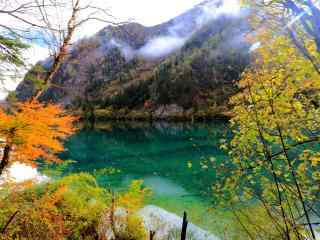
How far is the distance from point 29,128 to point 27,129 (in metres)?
0.06

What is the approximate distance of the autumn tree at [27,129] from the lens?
289 inches

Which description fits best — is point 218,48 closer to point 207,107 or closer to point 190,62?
point 190,62

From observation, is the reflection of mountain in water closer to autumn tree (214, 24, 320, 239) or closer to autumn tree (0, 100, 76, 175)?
autumn tree (0, 100, 76, 175)

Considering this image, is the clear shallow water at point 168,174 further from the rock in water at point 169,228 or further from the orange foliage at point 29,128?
the orange foliage at point 29,128

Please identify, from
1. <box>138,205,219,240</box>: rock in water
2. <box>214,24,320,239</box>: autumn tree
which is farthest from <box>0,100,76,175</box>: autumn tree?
<box>138,205,219,240</box>: rock in water

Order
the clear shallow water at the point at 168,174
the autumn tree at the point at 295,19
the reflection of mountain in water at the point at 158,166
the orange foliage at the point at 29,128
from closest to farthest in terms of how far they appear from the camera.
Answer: the autumn tree at the point at 295,19 < the orange foliage at the point at 29,128 < the clear shallow water at the point at 168,174 < the reflection of mountain in water at the point at 158,166

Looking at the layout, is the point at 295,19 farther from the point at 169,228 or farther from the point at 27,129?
the point at 169,228

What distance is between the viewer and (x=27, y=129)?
764cm

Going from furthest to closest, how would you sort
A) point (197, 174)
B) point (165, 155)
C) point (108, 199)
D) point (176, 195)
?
point (165, 155) → point (197, 174) → point (176, 195) → point (108, 199)

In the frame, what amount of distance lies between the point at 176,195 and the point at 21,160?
59.7 ft

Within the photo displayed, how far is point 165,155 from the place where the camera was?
47.3 metres

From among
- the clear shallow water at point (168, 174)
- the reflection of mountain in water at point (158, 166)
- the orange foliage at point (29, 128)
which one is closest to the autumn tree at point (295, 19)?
the clear shallow water at point (168, 174)

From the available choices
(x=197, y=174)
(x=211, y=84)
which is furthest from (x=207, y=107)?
(x=197, y=174)

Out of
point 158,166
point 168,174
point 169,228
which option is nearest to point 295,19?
point 169,228
